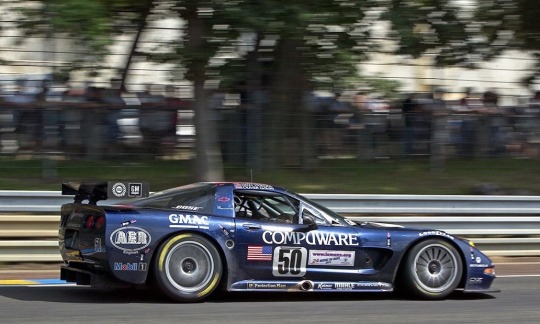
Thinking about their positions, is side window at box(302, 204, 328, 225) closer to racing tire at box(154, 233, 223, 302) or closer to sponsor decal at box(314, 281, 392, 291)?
sponsor decal at box(314, 281, 392, 291)

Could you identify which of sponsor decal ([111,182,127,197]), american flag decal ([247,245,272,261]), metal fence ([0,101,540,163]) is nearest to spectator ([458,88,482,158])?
metal fence ([0,101,540,163])

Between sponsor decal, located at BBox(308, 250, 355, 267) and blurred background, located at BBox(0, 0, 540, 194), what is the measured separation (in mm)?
4544

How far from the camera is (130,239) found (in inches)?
308

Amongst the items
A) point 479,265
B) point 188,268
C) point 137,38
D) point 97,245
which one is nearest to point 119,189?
point 97,245

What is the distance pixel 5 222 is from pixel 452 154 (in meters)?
7.07

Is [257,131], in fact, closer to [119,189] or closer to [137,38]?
[137,38]

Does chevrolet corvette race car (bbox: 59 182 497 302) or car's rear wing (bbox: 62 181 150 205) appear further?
car's rear wing (bbox: 62 181 150 205)

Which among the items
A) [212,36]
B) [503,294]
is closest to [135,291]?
[503,294]

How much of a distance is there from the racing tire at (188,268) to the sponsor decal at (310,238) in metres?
0.54

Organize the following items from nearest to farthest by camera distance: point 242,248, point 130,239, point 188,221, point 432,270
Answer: point 130,239, point 188,221, point 242,248, point 432,270

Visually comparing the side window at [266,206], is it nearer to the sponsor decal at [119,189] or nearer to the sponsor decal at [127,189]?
the sponsor decal at [127,189]

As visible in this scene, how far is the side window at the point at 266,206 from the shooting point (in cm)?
845

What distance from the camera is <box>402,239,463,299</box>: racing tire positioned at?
8.67 meters

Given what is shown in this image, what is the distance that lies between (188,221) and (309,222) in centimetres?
119
